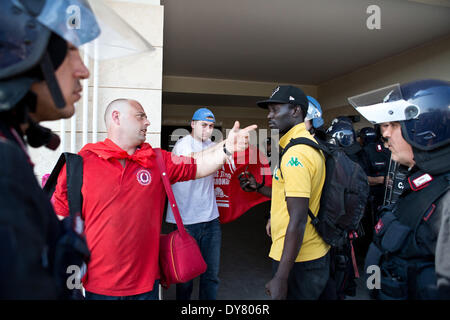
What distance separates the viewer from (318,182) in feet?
6.23

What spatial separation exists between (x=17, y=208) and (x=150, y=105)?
2.26 metres

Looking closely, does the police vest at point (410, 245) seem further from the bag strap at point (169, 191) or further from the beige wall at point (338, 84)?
the beige wall at point (338, 84)

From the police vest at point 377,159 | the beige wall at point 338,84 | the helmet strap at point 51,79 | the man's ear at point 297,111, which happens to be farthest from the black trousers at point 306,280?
the beige wall at point 338,84

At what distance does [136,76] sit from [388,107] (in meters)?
2.16

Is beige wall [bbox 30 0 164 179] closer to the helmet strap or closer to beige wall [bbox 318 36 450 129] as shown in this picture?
the helmet strap

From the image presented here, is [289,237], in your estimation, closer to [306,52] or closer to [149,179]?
[149,179]

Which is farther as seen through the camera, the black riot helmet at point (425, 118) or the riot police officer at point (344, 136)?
the riot police officer at point (344, 136)

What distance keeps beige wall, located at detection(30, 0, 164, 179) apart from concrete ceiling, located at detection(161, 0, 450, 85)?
4.77ft

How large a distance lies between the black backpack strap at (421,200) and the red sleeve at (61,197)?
177 centimetres

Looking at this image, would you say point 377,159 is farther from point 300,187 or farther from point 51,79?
point 51,79

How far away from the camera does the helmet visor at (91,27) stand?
0.84 metres

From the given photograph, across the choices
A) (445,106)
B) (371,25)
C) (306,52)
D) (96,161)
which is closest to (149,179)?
(96,161)

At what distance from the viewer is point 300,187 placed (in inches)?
68.1

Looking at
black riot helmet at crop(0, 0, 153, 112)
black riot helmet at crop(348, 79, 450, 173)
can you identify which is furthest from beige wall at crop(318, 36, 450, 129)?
black riot helmet at crop(0, 0, 153, 112)
